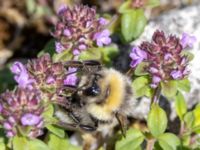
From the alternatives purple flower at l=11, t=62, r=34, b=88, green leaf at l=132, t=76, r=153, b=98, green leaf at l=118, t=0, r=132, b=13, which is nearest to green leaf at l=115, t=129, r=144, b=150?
green leaf at l=132, t=76, r=153, b=98

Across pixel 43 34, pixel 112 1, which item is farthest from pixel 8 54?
pixel 112 1

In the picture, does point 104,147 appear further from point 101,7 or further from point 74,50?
point 101,7

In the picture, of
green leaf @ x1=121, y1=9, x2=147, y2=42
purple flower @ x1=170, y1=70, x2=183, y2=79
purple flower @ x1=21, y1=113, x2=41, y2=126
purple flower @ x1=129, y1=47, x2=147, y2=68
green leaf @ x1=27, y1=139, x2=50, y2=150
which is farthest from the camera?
green leaf @ x1=121, y1=9, x2=147, y2=42

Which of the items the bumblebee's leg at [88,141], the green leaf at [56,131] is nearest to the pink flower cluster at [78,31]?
the green leaf at [56,131]

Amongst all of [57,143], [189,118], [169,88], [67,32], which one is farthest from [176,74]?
[57,143]

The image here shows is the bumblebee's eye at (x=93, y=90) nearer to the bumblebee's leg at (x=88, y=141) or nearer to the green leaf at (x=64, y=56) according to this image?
the green leaf at (x=64, y=56)

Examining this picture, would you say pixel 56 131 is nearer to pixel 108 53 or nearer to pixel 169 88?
pixel 169 88

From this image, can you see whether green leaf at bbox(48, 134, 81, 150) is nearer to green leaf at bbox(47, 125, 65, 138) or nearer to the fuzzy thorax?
green leaf at bbox(47, 125, 65, 138)
